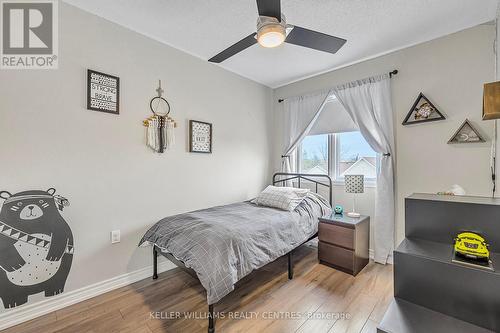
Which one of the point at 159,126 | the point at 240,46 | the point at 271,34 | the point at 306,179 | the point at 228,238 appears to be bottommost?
the point at 228,238

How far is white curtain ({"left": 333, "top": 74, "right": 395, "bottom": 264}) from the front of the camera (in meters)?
2.71

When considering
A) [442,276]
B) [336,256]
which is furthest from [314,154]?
[442,276]

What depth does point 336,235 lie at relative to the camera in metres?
2.61

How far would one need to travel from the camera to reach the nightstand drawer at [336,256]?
98.3 inches

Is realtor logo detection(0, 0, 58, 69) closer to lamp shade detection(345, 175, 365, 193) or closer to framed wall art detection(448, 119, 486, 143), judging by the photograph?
lamp shade detection(345, 175, 365, 193)

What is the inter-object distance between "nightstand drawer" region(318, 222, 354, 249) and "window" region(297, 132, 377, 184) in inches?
33.2

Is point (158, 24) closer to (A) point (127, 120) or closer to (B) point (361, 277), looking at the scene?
(A) point (127, 120)

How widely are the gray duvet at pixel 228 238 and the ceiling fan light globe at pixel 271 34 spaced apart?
1521 mm

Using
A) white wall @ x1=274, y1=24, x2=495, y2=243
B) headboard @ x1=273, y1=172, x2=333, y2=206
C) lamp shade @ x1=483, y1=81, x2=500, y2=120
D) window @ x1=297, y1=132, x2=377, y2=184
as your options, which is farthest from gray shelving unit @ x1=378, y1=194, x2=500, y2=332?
headboard @ x1=273, y1=172, x2=333, y2=206

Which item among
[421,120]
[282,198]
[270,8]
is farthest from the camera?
[282,198]

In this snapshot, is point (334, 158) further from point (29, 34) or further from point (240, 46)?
point (29, 34)

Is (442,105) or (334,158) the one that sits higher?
(442,105)

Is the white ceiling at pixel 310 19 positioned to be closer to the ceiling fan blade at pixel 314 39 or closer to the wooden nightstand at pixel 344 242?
the ceiling fan blade at pixel 314 39

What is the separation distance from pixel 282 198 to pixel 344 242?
2.83 ft
